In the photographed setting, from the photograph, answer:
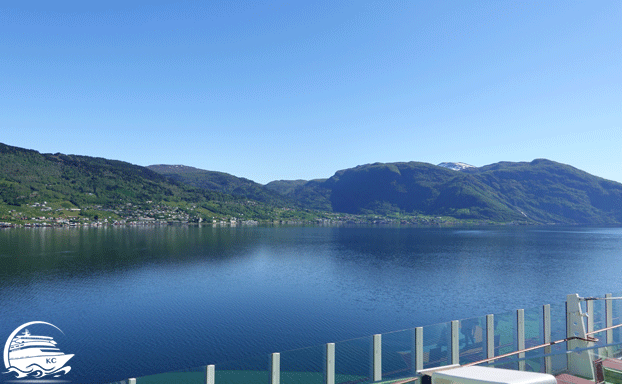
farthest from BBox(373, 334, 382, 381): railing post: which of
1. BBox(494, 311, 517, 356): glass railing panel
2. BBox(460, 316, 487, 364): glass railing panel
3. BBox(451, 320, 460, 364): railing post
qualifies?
BBox(494, 311, 517, 356): glass railing panel

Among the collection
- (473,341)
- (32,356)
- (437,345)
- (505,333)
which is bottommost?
(32,356)

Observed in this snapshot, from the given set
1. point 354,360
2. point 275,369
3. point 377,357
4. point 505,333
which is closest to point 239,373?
point 275,369

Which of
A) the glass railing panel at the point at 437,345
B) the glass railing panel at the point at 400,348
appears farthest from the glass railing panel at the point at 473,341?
the glass railing panel at the point at 400,348

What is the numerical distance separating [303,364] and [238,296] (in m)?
52.2

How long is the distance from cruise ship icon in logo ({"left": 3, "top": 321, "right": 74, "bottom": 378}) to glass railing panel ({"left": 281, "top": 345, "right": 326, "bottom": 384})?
29203 mm

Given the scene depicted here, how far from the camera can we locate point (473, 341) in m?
15.8

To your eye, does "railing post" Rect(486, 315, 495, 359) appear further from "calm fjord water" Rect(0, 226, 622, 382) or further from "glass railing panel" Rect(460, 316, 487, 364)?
"calm fjord water" Rect(0, 226, 622, 382)

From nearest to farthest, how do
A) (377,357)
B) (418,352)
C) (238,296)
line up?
(377,357) → (418,352) → (238,296)

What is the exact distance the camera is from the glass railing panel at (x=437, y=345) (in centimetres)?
1459

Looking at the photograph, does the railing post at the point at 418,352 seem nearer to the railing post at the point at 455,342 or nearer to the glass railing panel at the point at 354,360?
the railing post at the point at 455,342

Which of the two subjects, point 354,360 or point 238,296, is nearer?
point 354,360

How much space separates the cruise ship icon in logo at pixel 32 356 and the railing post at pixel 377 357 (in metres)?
31.8

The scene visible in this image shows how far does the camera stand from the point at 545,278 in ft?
272

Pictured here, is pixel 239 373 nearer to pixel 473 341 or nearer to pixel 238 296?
pixel 473 341
